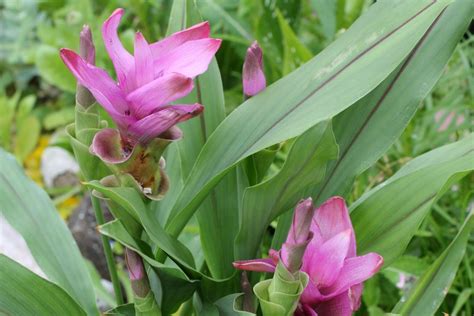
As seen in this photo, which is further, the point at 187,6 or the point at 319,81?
the point at 187,6

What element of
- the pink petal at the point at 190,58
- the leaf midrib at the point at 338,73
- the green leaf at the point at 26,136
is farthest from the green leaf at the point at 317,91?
the green leaf at the point at 26,136

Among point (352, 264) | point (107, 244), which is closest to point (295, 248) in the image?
point (352, 264)

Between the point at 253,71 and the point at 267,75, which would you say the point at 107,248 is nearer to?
the point at 253,71

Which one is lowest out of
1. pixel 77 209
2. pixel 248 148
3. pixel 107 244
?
pixel 77 209

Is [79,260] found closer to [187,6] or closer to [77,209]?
[187,6]

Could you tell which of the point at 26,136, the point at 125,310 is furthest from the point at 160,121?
the point at 26,136

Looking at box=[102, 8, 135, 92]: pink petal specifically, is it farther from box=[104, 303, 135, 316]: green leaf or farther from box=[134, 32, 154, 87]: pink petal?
box=[104, 303, 135, 316]: green leaf

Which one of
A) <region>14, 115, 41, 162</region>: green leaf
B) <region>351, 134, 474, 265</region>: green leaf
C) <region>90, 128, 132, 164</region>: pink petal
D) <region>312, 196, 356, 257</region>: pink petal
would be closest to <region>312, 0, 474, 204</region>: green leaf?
<region>351, 134, 474, 265</region>: green leaf
